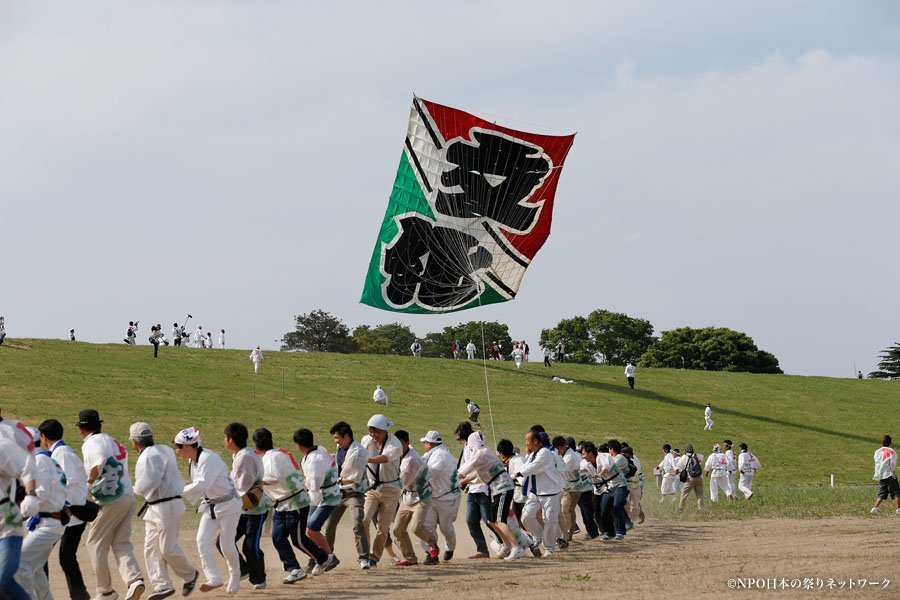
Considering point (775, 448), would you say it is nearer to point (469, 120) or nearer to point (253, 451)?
point (469, 120)

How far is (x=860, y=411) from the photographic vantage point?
55.8m

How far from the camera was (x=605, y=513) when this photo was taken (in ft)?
55.8

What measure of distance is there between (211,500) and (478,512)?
5055 mm

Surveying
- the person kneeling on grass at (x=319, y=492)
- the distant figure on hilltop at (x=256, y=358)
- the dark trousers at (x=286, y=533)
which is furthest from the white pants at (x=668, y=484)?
the distant figure on hilltop at (x=256, y=358)

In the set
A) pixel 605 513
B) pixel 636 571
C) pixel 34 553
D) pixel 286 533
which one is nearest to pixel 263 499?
pixel 286 533

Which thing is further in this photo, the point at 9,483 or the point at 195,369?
the point at 195,369

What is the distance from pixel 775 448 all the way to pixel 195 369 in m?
28.5

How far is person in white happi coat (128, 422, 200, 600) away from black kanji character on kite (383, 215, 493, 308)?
81.2 feet

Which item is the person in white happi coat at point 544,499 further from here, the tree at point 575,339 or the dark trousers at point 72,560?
the tree at point 575,339

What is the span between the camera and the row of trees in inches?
3637

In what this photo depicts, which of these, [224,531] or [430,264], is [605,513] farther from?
[430,264]

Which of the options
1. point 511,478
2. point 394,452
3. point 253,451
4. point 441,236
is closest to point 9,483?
point 253,451

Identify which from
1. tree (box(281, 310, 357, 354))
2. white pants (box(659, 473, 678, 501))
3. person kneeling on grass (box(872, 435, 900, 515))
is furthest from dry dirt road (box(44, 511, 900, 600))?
tree (box(281, 310, 357, 354))

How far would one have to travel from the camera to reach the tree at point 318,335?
91750 mm
